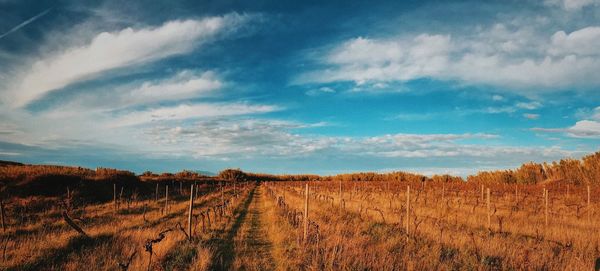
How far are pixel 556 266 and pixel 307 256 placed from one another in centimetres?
522

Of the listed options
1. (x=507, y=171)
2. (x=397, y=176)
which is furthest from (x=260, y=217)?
(x=397, y=176)

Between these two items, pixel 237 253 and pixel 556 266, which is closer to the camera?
pixel 556 266

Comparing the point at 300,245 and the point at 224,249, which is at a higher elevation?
the point at 300,245

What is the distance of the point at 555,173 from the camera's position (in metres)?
38.4

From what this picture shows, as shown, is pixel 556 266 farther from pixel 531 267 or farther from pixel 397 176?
pixel 397 176

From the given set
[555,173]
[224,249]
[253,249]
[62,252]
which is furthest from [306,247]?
[555,173]

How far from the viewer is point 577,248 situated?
10000mm

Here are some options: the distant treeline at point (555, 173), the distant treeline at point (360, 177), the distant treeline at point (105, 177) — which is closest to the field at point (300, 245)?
the distant treeline at point (105, 177)

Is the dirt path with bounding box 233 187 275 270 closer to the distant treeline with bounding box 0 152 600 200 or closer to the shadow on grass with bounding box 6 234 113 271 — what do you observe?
the shadow on grass with bounding box 6 234 113 271

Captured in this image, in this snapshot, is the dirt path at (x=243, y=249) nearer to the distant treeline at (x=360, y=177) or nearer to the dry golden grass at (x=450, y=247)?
the dry golden grass at (x=450, y=247)

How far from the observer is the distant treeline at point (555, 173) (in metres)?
33.3

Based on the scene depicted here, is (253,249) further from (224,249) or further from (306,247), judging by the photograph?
(306,247)

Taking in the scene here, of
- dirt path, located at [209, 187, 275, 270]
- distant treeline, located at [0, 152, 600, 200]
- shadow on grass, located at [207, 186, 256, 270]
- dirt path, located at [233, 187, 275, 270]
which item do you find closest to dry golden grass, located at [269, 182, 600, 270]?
dirt path, located at [233, 187, 275, 270]

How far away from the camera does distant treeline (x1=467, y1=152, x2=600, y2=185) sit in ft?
109
